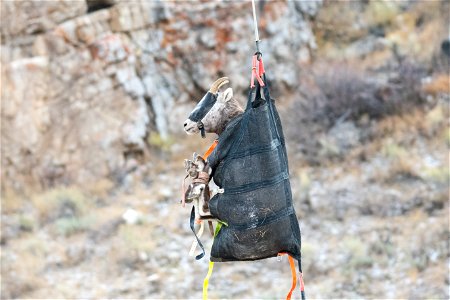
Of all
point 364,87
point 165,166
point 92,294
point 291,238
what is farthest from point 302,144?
point 291,238

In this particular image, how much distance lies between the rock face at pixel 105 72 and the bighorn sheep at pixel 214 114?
6215 mm

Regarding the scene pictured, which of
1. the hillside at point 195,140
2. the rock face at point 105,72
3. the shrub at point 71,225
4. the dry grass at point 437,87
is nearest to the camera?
the hillside at point 195,140

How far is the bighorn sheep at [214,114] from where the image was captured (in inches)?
123

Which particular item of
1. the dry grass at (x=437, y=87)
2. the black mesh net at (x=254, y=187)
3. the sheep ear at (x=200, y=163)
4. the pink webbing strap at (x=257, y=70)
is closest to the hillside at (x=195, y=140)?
the dry grass at (x=437, y=87)

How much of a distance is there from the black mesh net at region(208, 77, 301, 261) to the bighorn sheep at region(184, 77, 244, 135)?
0.11 meters

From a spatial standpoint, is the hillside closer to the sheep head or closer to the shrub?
the shrub

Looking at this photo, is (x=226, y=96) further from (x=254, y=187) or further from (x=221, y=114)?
(x=254, y=187)

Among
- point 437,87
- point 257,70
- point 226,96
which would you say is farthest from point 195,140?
point 257,70

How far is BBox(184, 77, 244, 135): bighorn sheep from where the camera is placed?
3137mm

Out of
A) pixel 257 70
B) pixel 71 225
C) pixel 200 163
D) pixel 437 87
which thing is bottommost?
pixel 71 225

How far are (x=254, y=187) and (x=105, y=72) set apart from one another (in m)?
6.75

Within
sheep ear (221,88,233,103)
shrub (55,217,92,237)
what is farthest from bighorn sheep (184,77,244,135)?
shrub (55,217,92,237)

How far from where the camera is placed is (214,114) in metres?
3.14

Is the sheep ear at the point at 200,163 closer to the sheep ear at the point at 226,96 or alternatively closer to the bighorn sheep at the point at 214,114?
the bighorn sheep at the point at 214,114
